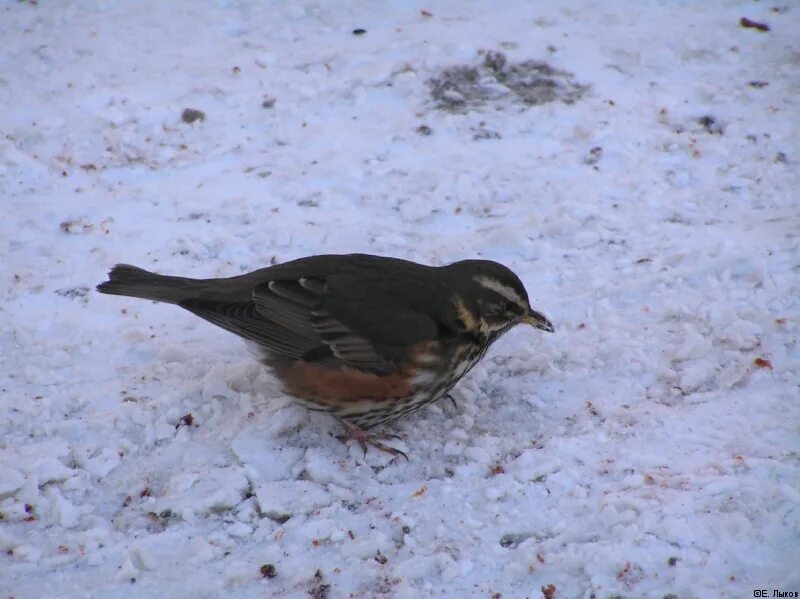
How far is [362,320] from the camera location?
472 cm

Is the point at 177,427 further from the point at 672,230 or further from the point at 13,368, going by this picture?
the point at 672,230

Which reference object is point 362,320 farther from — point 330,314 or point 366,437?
point 366,437

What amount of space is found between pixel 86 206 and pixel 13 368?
1566 mm

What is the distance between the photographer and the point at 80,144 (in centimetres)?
671

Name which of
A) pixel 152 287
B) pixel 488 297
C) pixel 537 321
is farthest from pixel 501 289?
pixel 152 287

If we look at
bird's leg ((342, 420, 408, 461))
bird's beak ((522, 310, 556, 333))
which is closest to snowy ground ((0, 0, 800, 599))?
bird's leg ((342, 420, 408, 461))


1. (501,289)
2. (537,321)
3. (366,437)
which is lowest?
(366,437)

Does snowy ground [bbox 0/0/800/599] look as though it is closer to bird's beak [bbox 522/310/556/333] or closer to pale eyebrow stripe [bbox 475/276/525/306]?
bird's beak [bbox 522/310/556/333]

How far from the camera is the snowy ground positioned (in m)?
4.01

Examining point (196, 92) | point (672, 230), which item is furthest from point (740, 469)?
point (196, 92)

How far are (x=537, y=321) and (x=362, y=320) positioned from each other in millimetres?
986

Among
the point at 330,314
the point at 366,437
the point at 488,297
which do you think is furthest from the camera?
the point at 488,297

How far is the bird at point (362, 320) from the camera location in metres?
4.64

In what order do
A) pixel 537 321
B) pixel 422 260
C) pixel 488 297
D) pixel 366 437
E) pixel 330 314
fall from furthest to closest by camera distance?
pixel 422 260 < pixel 537 321 < pixel 488 297 < pixel 330 314 < pixel 366 437
